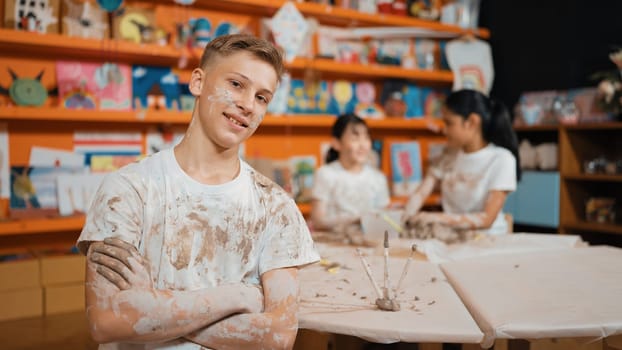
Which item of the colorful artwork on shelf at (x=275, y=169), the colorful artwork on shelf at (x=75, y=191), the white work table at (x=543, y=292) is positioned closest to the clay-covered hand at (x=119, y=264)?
the white work table at (x=543, y=292)

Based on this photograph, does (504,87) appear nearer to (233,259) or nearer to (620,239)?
(620,239)

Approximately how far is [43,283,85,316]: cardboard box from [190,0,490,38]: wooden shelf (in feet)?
6.15

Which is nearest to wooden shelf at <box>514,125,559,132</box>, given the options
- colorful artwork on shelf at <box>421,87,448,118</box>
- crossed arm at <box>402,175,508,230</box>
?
colorful artwork on shelf at <box>421,87,448,118</box>

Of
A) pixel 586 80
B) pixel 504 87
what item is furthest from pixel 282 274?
pixel 504 87

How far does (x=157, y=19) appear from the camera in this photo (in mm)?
3381

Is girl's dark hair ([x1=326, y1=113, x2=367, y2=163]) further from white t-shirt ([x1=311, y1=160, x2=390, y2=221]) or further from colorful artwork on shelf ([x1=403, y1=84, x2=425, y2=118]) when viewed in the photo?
colorful artwork on shelf ([x1=403, y1=84, x2=425, y2=118])

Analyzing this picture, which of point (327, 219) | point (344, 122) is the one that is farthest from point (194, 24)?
point (327, 219)

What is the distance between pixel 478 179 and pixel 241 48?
171 cm

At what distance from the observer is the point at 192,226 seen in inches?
45.7

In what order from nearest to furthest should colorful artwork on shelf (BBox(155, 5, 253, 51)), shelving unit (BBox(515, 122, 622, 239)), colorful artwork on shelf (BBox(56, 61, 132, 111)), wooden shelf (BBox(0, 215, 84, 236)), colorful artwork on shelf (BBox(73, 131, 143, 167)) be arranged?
1. wooden shelf (BBox(0, 215, 84, 236))
2. colorful artwork on shelf (BBox(56, 61, 132, 111))
3. colorful artwork on shelf (BBox(73, 131, 143, 167))
4. colorful artwork on shelf (BBox(155, 5, 253, 51))
5. shelving unit (BBox(515, 122, 622, 239))

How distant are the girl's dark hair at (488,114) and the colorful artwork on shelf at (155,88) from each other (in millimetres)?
1680

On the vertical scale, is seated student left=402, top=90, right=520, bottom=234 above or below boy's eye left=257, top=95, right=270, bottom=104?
below

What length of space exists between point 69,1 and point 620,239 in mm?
3741

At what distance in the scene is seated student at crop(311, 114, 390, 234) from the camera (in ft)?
9.48
